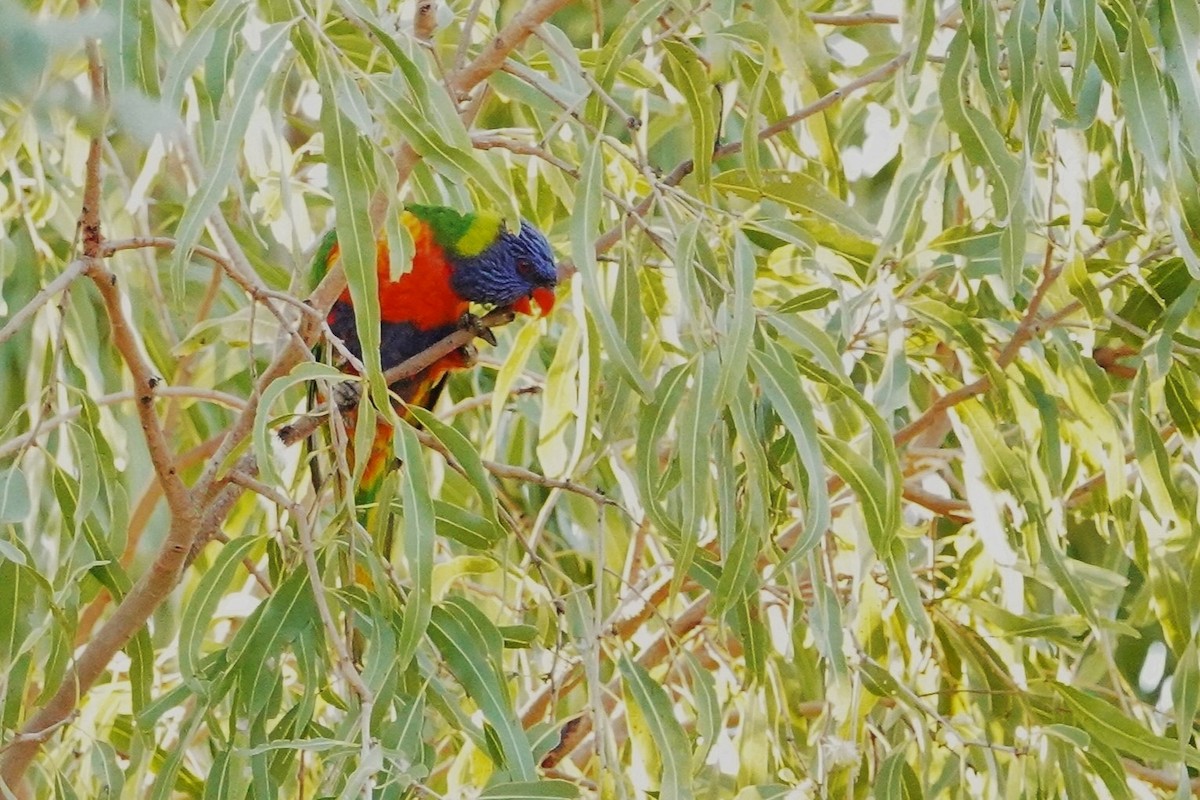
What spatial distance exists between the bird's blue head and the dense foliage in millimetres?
82

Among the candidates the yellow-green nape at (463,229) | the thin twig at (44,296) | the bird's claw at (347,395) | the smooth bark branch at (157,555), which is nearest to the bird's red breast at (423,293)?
the yellow-green nape at (463,229)

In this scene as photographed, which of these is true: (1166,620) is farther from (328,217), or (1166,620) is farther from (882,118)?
(328,217)

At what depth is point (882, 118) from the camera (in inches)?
70.4

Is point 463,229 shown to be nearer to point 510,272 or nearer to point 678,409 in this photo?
point 510,272

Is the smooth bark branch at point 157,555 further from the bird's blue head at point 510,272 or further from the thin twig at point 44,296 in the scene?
the bird's blue head at point 510,272

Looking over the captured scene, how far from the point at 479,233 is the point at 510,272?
152 mm

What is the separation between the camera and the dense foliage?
3.48 feet

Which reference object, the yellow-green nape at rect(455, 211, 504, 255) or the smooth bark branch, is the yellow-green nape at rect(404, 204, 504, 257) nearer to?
the yellow-green nape at rect(455, 211, 504, 255)

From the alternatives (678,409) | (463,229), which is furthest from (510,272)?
(678,409)

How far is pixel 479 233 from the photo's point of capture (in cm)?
217

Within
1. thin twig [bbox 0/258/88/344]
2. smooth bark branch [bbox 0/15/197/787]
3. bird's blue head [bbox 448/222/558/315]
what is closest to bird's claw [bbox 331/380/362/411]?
bird's blue head [bbox 448/222/558/315]

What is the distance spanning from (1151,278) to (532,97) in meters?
0.63

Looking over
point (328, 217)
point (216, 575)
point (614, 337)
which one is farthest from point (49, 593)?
point (328, 217)

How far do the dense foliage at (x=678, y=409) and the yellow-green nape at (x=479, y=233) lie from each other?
24cm
